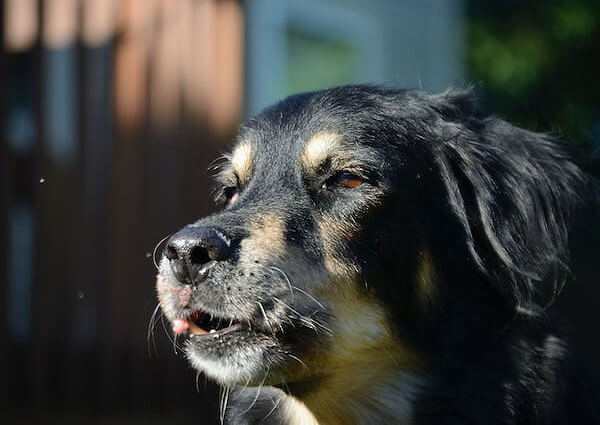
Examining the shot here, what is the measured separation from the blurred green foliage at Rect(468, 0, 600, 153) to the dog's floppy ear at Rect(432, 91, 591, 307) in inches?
453

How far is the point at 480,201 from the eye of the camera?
3.65 m

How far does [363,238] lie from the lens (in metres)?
3.50

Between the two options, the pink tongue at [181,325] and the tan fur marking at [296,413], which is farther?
the tan fur marking at [296,413]

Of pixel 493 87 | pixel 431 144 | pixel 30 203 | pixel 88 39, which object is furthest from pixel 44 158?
pixel 493 87

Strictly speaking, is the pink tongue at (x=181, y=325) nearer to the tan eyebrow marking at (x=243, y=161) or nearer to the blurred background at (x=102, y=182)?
the tan eyebrow marking at (x=243, y=161)

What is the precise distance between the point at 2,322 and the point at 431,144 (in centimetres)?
366

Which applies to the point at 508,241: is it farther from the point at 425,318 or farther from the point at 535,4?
the point at 535,4

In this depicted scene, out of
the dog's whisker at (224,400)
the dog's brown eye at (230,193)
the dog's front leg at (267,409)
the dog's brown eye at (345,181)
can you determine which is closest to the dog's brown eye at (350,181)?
the dog's brown eye at (345,181)

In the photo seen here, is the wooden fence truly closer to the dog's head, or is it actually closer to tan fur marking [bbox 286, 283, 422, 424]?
the dog's head

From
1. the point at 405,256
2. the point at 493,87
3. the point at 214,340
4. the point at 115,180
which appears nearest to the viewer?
the point at 214,340

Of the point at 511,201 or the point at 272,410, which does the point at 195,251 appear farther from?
the point at 511,201

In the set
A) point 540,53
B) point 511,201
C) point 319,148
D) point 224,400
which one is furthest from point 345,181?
point 540,53

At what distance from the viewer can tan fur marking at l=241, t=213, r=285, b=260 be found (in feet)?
10.8

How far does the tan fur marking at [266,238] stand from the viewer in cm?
328
